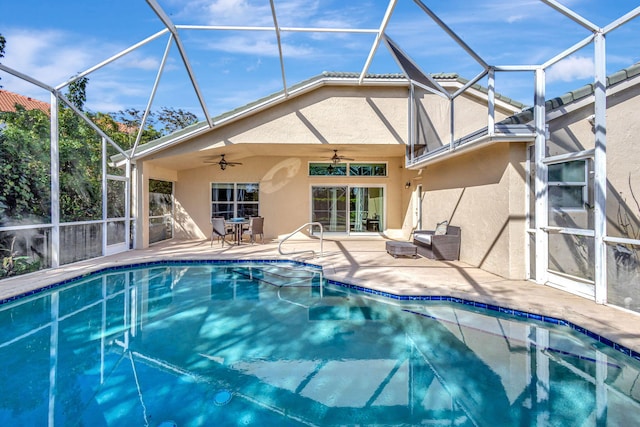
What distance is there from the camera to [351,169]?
45.6 feet

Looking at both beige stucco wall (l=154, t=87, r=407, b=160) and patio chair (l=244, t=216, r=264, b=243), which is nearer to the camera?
beige stucco wall (l=154, t=87, r=407, b=160)

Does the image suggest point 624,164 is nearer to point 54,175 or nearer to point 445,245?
point 445,245

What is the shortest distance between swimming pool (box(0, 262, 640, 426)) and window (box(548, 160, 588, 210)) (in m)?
2.28

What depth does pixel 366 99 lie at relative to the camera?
10297 millimetres

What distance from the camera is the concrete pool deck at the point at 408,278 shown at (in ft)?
15.2

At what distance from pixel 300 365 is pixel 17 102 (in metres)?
7.65

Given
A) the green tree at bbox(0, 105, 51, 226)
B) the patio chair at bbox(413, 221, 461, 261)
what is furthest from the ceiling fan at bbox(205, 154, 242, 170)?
the patio chair at bbox(413, 221, 461, 261)

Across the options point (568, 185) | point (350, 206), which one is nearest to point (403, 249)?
point (568, 185)

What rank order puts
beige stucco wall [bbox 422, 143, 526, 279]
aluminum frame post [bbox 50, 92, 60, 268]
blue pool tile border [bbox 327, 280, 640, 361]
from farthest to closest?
aluminum frame post [bbox 50, 92, 60, 268] → beige stucco wall [bbox 422, 143, 526, 279] → blue pool tile border [bbox 327, 280, 640, 361]

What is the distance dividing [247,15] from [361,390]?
7987mm

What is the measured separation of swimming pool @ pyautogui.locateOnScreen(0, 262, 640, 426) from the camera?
3.10 m

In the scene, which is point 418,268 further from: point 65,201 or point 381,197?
point 65,201

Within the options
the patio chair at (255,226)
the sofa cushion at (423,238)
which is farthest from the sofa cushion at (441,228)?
the patio chair at (255,226)

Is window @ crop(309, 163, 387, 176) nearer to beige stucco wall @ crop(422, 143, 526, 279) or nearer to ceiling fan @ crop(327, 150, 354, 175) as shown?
ceiling fan @ crop(327, 150, 354, 175)
